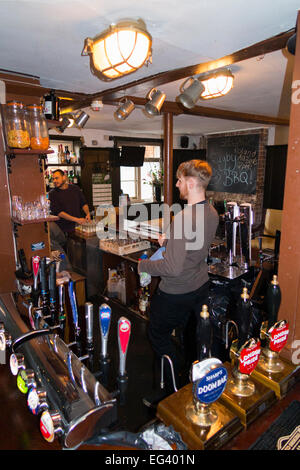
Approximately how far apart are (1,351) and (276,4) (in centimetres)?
198

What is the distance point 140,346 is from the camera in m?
2.85

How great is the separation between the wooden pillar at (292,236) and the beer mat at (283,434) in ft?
1.20

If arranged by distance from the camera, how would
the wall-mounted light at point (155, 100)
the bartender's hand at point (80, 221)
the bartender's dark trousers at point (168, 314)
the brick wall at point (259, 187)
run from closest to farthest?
the bartender's dark trousers at point (168, 314)
the wall-mounted light at point (155, 100)
the bartender's hand at point (80, 221)
the brick wall at point (259, 187)

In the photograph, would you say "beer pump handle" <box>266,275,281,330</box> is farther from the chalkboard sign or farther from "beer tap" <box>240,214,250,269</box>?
the chalkboard sign

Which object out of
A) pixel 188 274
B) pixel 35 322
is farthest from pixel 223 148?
pixel 35 322

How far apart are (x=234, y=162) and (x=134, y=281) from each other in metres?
4.83

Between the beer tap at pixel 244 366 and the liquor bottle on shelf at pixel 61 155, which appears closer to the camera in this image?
the beer tap at pixel 244 366

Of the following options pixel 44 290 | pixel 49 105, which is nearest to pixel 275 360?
pixel 44 290

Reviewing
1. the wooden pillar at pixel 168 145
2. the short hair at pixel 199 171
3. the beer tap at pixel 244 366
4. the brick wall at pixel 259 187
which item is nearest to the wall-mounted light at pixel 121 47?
the short hair at pixel 199 171

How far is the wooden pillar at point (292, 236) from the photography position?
1.33m

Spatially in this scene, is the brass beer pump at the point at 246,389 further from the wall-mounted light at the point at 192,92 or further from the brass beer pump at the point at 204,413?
the wall-mounted light at the point at 192,92

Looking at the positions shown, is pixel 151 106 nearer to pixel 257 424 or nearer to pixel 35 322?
pixel 35 322

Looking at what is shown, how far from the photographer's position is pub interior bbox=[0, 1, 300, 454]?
39.9 inches

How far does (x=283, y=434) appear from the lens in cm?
100
